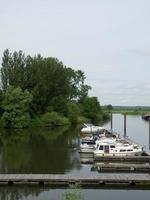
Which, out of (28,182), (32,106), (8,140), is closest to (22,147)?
(8,140)

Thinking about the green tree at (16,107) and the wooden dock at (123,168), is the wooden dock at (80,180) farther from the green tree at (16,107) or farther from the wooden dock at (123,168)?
the green tree at (16,107)

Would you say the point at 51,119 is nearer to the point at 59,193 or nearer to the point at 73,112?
the point at 73,112

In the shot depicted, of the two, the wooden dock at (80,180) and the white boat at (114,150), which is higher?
the white boat at (114,150)

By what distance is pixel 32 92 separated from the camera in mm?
102062

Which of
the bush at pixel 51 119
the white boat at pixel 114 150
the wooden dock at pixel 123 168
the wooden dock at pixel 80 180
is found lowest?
the wooden dock at pixel 80 180

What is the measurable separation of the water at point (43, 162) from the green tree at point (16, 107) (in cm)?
606

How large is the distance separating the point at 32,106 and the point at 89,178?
224 feet

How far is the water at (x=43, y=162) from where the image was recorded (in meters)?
32.9

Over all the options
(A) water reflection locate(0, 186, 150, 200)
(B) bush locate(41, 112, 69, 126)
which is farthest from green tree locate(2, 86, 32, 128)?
(A) water reflection locate(0, 186, 150, 200)

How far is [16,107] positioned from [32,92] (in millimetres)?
A: 9388

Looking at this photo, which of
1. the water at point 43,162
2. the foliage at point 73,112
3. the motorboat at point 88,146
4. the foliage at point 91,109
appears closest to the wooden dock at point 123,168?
the water at point 43,162

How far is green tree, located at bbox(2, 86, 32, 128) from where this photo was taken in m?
92.2

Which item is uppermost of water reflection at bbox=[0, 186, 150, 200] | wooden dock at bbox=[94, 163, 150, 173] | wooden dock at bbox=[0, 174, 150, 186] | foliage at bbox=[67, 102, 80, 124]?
foliage at bbox=[67, 102, 80, 124]

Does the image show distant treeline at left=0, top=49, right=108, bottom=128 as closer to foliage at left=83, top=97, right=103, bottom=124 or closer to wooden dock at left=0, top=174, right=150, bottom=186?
foliage at left=83, top=97, right=103, bottom=124
